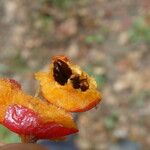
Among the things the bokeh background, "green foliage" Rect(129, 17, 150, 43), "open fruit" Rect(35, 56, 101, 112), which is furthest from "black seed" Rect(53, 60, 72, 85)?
"green foliage" Rect(129, 17, 150, 43)

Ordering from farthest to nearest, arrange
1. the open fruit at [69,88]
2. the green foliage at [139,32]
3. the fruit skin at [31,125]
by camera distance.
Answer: the green foliage at [139,32]
the open fruit at [69,88]
the fruit skin at [31,125]

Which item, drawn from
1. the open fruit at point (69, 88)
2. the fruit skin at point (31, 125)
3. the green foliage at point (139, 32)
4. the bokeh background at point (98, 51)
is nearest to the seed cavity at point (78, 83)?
the open fruit at point (69, 88)

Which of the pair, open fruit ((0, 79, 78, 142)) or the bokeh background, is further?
the bokeh background

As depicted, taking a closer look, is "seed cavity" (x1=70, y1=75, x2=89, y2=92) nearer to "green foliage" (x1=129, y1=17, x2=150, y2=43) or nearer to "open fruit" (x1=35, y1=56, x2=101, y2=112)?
"open fruit" (x1=35, y1=56, x2=101, y2=112)

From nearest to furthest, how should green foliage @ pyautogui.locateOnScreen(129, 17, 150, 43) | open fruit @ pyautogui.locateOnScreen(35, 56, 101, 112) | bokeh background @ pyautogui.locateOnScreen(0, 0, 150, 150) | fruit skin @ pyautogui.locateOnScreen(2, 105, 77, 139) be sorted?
fruit skin @ pyautogui.locateOnScreen(2, 105, 77, 139), open fruit @ pyautogui.locateOnScreen(35, 56, 101, 112), bokeh background @ pyautogui.locateOnScreen(0, 0, 150, 150), green foliage @ pyautogui.locateOnScreen(129, 17, 150, 43)

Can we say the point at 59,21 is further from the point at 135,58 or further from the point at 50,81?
the point at 50,81

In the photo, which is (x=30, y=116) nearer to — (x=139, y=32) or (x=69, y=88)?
(x=69, y=88)

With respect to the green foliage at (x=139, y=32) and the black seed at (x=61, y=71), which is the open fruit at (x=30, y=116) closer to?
the black seed at (x=61, y=71)
